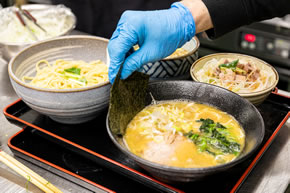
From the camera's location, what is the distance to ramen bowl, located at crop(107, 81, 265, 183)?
132 cm

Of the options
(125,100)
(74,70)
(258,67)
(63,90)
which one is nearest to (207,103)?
(125,100)

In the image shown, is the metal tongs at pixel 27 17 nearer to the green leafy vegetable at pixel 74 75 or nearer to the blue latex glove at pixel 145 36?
the green leafy vegetable at pixel 74 75

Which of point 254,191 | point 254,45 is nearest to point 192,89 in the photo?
point 254,191

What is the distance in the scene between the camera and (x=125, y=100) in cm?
174

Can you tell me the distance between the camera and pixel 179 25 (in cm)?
185

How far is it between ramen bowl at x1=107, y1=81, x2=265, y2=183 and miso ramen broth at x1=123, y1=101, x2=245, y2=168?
44mm

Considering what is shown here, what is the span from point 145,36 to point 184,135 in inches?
23.7

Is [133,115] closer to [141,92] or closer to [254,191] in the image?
[141,92]

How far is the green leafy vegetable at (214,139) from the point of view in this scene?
5.23 feet

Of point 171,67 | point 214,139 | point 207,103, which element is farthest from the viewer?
point 171,67

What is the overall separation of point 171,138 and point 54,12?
7.34 ft

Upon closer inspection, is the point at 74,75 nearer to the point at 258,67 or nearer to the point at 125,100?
the point at 125,100

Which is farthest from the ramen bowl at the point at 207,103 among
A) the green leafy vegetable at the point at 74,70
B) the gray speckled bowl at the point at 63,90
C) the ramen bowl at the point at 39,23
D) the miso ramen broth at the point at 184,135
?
the ramen bowl at the point at 39,23

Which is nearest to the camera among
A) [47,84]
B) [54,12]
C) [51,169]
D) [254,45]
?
[51,169]
